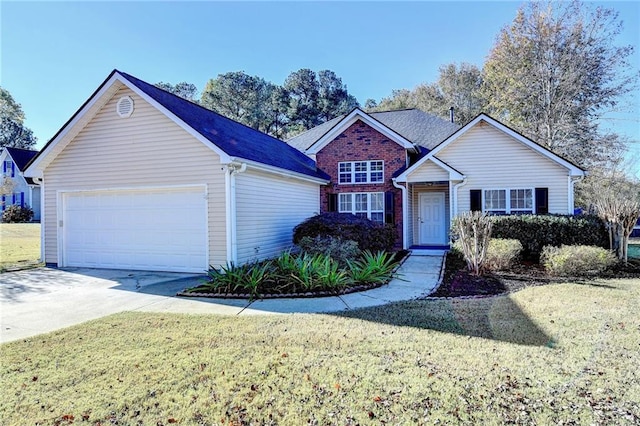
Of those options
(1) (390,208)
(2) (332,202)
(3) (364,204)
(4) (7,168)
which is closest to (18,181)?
(4) (7,168)

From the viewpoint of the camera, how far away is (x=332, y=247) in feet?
34.4

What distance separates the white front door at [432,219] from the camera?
15.7 metres

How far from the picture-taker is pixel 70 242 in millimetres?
11656

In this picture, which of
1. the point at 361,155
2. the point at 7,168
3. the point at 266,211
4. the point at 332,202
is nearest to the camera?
the point at 266,211

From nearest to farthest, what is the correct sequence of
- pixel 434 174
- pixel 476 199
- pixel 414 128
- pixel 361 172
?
1. pixel 476 199
2. pixel 434 174
3. pixel 361 172
4. pixel 414 128

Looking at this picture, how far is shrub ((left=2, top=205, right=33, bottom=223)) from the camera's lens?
30219mm

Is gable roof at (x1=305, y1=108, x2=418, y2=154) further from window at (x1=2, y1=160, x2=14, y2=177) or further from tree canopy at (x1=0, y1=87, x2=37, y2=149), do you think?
tree canopy at (x1=0, y1=87, x2=37, y2=149)

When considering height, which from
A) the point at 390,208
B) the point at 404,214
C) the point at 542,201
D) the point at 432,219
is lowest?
the point at 432,219

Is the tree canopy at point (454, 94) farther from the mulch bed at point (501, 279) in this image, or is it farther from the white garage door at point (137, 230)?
the white garage door at point (137, 230)

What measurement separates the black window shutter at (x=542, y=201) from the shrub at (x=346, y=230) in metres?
5.55

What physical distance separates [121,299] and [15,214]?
1225 inches

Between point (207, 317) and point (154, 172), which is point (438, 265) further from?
point (154, 172)

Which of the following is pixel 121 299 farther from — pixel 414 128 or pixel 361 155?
pixel 414 128

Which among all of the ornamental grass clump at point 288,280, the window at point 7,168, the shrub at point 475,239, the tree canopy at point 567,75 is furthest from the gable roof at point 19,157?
the tree canopy at point 567,75
